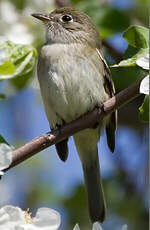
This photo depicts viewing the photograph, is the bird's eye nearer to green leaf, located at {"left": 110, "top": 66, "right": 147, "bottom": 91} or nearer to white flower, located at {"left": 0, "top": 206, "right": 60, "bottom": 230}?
green leaf, located at {"left": 110, "top": 66, "right": 147, "bottom": 91}

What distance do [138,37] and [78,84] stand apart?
116 cm

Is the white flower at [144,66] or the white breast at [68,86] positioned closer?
the white flower at [144,66]

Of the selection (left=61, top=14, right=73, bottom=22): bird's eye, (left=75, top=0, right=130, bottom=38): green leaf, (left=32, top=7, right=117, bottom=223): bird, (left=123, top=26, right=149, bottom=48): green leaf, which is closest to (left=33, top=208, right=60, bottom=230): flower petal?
(left=123, top=26, right=149, bottom=48): green leaf

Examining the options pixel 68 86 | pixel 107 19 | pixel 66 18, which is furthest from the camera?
pixel 66 18

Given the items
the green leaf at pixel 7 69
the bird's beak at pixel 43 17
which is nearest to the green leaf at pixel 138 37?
the green leaf at pixel 7 69

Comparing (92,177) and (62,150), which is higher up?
(62,150)

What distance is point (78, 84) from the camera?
3.52 metres

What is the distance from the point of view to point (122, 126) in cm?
493

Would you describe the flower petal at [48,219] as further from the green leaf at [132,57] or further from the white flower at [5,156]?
the green leaf at [132,57]

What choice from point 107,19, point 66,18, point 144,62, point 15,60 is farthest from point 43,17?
point 144,62

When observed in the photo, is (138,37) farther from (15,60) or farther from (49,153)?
(49,153)

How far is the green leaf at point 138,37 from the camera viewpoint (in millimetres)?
2387

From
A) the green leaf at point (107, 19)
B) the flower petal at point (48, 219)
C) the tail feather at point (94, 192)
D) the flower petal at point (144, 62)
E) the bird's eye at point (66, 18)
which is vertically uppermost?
the bird's eye at point (66, 18)

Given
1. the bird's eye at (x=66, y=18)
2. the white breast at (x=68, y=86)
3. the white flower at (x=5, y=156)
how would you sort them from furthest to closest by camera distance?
the bird's eye at (x=66, y=18) → the white breast at (x=68, y=86) → the white flower at (x=5, y=156)
